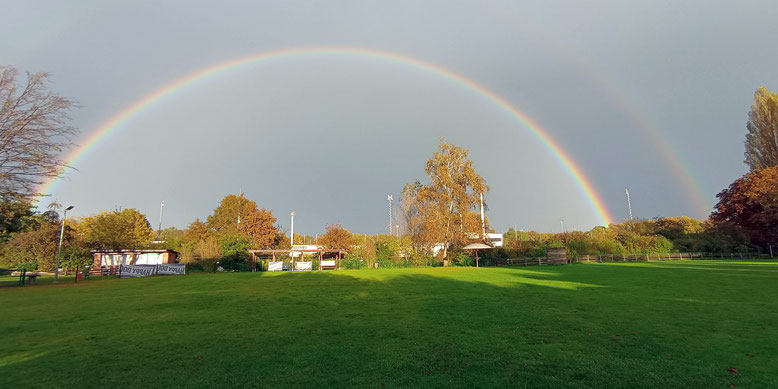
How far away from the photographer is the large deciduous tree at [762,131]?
4931 centimetres

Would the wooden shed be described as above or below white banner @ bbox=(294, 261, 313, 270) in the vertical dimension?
above

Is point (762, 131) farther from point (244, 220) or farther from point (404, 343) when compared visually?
point (244, 220)

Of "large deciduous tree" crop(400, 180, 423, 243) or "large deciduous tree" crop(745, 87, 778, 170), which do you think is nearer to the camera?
"large deciduous tree" crop(400, 180, 423, 243)

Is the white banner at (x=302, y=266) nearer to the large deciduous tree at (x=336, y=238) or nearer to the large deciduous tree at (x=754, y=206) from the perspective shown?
the large deciduous tree at (x=336, y=238)

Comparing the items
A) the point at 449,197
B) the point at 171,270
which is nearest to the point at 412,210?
the point at 449,197

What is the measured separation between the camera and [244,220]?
192ft

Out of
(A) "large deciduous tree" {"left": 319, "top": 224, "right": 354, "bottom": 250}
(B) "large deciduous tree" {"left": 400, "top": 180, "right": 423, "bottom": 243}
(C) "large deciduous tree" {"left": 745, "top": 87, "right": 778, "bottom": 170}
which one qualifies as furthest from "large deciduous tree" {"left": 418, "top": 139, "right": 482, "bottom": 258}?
(C) "large deciduous tree" {"left": 745, "top": 87, "right": 778, "bottom": 170}

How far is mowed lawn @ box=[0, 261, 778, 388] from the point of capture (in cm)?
501

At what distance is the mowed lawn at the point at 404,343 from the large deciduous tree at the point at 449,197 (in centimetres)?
2841

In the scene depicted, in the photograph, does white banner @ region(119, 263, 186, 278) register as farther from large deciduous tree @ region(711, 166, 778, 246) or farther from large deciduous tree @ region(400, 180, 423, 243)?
large deciduous tree @ region(711, 166, 778, 246)

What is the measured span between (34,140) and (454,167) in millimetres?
35173

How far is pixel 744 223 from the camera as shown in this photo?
46.1m

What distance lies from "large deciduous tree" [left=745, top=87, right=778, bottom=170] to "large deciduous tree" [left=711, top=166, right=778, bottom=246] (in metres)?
5.81

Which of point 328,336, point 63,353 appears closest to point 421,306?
point 328,336
